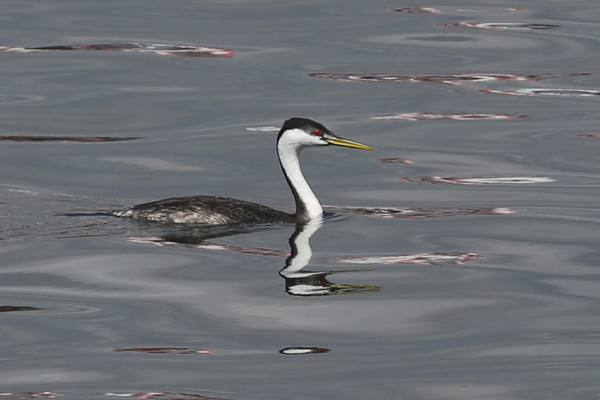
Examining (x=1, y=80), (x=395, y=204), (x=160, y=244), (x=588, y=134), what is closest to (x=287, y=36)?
(x=1, y=80)

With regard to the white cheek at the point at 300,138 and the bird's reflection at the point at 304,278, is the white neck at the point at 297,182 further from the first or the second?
the bird's reflection at the point at 304,278

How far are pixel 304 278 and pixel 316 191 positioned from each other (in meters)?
4.66

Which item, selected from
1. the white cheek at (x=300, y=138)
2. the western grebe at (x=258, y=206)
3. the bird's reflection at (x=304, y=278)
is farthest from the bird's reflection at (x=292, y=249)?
the white cheek at (x=300, y=138)

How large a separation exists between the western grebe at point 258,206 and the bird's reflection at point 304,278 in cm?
71

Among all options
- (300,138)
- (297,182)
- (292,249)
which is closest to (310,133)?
(300,138)

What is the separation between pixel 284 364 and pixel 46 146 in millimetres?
10394

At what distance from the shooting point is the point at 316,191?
55.2 ft

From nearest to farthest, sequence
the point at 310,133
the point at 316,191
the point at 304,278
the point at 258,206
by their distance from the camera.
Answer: the point at 304,278 < the point at 258,206 < the point at 310,133 < the point at 316,191

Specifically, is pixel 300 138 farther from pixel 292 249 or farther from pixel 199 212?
pixel 292 249

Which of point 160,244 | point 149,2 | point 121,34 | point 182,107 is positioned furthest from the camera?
point 149,2

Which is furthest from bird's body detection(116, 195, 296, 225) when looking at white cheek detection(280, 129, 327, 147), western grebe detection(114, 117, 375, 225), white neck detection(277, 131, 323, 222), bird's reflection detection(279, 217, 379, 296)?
white cheek detection(280, 129, 327, 147)

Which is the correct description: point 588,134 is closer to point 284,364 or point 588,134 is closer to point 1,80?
point 1,80

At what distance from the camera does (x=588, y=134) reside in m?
20.2

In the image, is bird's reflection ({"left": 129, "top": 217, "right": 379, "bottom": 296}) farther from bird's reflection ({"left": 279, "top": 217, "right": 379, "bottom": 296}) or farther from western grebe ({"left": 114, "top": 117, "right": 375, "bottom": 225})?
western grebe ({"left": 114, "top": 117, "right": 375, "bottom": 225})
